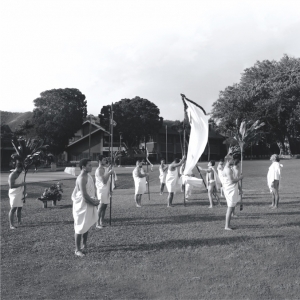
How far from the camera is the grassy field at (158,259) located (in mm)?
5688

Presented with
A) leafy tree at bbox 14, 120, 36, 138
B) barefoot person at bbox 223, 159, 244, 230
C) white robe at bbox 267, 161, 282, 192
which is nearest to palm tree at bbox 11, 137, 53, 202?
barefoot person at bbox 223, 159, 244, 230

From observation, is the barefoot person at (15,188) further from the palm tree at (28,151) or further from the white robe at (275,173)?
the white robe at (275,173)

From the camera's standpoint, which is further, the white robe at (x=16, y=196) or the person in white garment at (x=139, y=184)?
the person in white garment at (x=139, y=184)

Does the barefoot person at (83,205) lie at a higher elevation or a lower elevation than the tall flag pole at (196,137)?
lower

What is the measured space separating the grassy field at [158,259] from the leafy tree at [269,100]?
3246 centimetres

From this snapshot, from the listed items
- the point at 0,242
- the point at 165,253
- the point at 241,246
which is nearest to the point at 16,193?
the point at 0,242

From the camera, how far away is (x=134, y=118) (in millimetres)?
56656

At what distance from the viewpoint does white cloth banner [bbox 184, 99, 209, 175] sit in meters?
10.7

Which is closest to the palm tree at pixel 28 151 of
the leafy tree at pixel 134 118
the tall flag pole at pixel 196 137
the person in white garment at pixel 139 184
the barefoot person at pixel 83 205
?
the person in white garment at pixel 139 184

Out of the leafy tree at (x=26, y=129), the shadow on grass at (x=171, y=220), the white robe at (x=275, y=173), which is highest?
the leafy tree at (x=26, y=129)

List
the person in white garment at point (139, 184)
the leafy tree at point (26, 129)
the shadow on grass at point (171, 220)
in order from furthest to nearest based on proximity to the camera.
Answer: the leafy tree at point (26, 129) < the person in white garment at point (139, 184) < the shadow on grass at point (171, 220)

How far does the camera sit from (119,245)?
7996 millimetres

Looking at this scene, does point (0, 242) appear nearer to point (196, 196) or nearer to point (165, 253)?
point (165, 253)

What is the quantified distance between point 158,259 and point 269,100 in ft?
132
